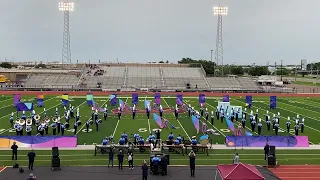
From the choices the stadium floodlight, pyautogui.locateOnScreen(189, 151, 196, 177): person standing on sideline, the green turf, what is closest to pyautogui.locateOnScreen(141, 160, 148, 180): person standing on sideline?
pyautogui.locateOnScreen(189, 151, 196, 177): person standing on sideline

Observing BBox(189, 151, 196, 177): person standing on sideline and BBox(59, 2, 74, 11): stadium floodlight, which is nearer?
BBox(189, 151, 196, 177): person standing on sideline

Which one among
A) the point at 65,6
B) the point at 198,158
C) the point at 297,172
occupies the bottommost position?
the point at 297,172

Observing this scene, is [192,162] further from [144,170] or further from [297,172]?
[297,172]

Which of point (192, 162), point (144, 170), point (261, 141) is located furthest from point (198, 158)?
point (144, 170)

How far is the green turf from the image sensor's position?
1802 centimetres

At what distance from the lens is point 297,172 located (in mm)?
16750

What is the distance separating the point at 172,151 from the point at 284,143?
665 centimetres

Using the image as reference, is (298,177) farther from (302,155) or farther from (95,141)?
(95,141)

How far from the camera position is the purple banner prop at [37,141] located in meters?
20.6

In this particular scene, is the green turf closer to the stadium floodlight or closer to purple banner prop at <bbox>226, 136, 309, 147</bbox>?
purple banner prop at <bbox>226, 136, 309, 147</bbox>

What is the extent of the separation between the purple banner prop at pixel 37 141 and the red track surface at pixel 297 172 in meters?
11.1

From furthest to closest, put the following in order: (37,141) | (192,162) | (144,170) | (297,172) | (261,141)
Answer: (261,141) → (37,141) → (297,172) → (192,162) → (144,170)

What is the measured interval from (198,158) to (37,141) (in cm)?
899

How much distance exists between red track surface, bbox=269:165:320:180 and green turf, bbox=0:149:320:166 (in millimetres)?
793
